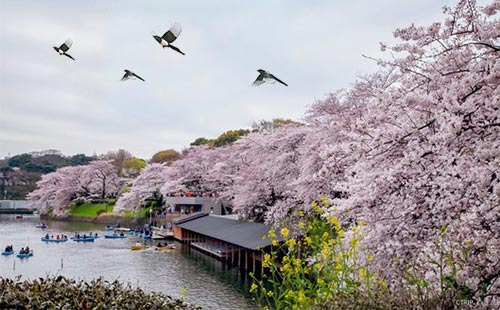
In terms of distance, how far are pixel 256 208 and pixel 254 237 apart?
4194 mm

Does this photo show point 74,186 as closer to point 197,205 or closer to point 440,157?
point 197,205

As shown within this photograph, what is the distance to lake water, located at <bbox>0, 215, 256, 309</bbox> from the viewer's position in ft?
57.2

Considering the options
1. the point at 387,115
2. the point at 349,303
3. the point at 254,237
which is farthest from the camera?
the point at 254,237

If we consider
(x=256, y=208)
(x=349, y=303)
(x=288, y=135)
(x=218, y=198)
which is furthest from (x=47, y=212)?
(x=349, y=303)

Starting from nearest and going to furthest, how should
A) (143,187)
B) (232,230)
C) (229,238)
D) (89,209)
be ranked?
1. (229,238)
2. (232,230)
3. (143,187)
4. (89,209)

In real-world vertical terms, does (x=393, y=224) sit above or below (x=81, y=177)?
below

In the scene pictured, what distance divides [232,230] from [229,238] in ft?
5.51

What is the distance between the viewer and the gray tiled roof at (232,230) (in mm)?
A: 20186

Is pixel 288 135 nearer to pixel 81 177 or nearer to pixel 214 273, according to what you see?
pixel 214 273

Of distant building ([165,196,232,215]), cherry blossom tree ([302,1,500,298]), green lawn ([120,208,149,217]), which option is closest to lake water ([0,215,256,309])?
distant building ([165,196,232,215])

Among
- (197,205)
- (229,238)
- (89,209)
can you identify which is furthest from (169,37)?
(89,209)

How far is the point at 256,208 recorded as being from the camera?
984 inches

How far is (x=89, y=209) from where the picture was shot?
5178 centimetres

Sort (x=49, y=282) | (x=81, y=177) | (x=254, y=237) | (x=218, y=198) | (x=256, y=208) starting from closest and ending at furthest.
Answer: (x=49, y=282) → (x=254, y=237) → (x=256, y=208) → (x=218, y=198) → (x=81, y=177)
